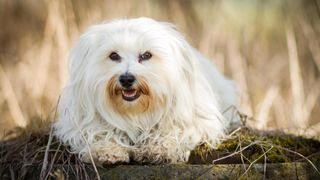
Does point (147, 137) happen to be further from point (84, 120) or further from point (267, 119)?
point (267, 119)

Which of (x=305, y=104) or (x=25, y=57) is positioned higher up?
(x=25, y=57)

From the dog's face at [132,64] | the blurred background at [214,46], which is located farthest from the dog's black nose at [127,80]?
the blurred background at [214,46]

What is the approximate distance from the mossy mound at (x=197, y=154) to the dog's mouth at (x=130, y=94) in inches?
18.7

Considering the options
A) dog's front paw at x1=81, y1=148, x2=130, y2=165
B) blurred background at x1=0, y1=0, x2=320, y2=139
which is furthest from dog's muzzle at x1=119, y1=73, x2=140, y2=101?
blurred background at x1=0, y1=0, x2=320, y2=139

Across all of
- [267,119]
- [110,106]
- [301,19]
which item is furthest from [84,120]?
[301,19]

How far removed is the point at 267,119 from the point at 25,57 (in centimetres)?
279

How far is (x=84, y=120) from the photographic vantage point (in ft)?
17.4

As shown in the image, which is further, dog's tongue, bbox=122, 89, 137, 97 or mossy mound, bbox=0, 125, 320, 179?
dog's tongue, bbox=122, 89, 137, 97

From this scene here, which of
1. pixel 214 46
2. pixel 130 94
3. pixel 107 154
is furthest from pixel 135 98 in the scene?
pixel 214 46

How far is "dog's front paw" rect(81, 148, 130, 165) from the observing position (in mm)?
4891

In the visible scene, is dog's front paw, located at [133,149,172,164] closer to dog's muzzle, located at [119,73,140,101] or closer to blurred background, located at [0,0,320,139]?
dog's muzzle, located at [119,73,140,101]

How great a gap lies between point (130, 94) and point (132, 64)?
0.61 feet

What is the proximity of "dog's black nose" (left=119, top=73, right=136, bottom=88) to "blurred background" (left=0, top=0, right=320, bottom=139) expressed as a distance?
279 cm

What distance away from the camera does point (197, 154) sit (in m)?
5.18
